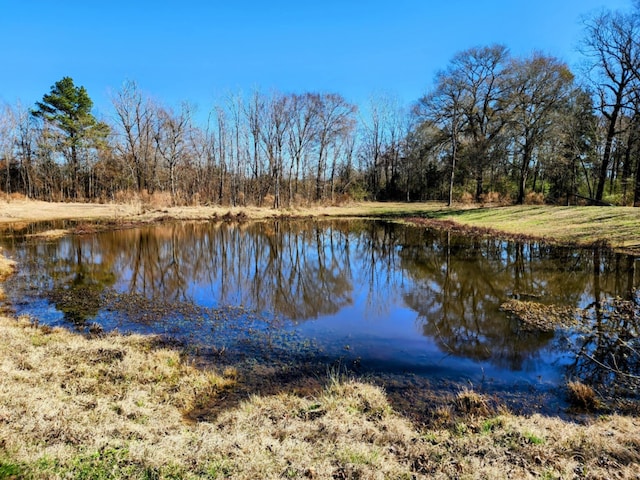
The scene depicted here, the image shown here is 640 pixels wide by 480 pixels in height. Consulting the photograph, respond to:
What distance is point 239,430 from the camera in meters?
3.92

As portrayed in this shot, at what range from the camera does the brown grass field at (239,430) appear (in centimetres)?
315

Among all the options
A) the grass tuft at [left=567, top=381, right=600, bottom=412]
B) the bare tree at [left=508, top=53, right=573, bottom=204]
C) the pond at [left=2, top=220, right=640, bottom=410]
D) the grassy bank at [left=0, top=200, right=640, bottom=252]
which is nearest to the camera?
the grass tuft at [left=567, top=381, right=600, bottom=412]

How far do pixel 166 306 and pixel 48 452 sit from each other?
255 inches

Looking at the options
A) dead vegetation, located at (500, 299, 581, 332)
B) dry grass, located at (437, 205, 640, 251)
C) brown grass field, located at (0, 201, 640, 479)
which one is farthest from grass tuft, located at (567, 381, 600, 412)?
dry grass, located at (437, 205, 640, 251)

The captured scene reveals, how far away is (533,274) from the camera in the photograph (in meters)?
11.9

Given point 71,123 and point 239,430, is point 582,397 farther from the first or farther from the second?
point 71,123

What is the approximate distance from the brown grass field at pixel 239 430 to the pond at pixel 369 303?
39.7 inches

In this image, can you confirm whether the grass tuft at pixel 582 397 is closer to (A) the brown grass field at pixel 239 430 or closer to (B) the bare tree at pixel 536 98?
(A) the brown grass field at pixel 239 430

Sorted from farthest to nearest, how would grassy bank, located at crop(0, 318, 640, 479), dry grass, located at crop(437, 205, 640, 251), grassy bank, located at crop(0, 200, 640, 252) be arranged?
grassy bank, located at crop(0, 200, 640, 252) → dry grass, located at crop(437, 205, 640, 251) → grassy bank, located at crop(0, 318, 640, 479)

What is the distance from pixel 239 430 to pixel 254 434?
210 mm

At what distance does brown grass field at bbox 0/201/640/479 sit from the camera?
315cm

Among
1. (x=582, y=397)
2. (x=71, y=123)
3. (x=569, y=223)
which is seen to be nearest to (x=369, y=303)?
(x=582, y=397)

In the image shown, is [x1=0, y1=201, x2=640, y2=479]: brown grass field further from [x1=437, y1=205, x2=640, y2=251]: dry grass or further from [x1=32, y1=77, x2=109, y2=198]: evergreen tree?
[x1=32, y1=77, x2=109, y2=198]: evergreen tree

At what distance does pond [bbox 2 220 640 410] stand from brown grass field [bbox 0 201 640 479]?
101 cm
